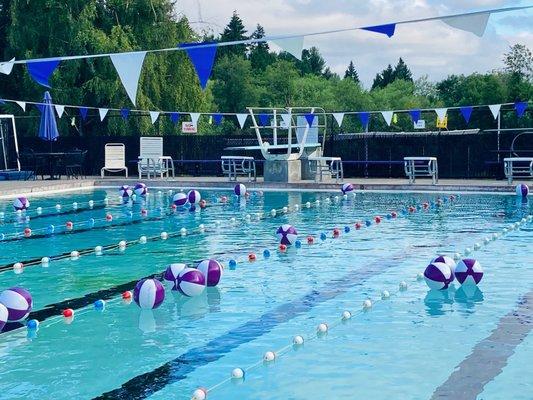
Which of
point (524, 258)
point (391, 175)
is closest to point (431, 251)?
point (524, 258)

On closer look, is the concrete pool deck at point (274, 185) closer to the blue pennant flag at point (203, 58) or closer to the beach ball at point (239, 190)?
the beach ball at point (239, 190)

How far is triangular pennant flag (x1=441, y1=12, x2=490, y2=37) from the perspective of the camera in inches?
398

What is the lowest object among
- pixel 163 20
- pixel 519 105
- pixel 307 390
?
pixel 307 390

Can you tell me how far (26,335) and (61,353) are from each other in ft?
2.20

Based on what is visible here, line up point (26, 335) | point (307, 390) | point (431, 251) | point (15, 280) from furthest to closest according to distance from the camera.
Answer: point (431, 251) → point (15, 280) → point (26, 335) → point (307, 390)

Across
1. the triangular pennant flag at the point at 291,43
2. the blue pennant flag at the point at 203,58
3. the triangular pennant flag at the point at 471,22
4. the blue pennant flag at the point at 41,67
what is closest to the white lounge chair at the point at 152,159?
the blue pennant flag at the point at 41,67

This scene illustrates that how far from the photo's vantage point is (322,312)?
25.2 feet

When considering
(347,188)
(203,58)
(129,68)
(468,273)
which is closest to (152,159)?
(347,188)

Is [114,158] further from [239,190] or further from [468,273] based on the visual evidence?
[468,273]

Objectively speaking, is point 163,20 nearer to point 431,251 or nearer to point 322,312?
point 431,251

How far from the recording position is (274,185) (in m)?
21.7

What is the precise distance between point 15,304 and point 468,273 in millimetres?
4209

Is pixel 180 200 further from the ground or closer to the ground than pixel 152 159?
closer to the ground

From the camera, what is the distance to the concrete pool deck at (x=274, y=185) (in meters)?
20.3
